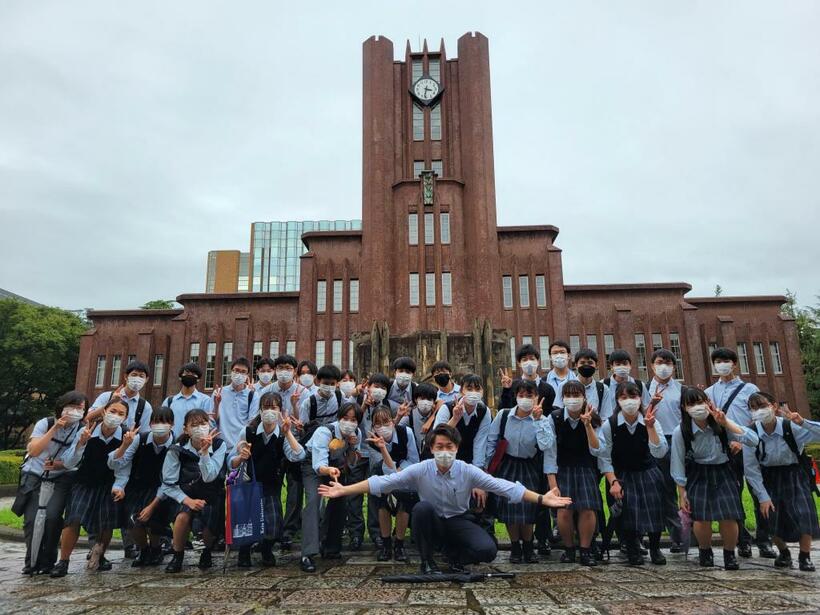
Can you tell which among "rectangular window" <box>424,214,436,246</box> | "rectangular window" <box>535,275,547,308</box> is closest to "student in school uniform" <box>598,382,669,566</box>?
"rectangular window" <box>424,214,436,246</box>

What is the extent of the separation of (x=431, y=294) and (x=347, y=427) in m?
27.3

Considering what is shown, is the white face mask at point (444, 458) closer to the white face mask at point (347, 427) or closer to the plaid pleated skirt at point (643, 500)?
the white face mask at point (347, 427)

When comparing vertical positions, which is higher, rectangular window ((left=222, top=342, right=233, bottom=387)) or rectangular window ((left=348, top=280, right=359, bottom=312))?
rectangular window ((left=348, top=280, right=359, bottom=312))

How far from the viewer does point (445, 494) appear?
5410 mm

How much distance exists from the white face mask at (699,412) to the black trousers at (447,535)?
8.20 ft

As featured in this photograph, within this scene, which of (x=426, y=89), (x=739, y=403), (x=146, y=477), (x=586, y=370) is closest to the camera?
(x=739, y=403)

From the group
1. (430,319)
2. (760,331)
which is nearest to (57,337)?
(430,319)

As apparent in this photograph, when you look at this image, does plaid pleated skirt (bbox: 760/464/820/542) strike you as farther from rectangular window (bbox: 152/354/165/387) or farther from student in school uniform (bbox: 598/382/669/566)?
rectangular window (bbox: 152/354/165/387)

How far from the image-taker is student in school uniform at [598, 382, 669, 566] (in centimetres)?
589

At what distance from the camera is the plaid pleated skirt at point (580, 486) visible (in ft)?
19.6

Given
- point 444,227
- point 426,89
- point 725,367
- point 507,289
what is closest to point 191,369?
point 725,367

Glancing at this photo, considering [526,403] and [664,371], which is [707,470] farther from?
[526,403]

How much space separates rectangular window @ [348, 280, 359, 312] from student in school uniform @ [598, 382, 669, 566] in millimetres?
29833

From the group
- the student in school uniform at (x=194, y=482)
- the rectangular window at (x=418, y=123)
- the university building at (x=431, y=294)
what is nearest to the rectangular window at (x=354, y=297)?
the university building at (x=431, y=294)
